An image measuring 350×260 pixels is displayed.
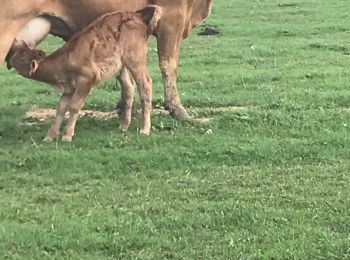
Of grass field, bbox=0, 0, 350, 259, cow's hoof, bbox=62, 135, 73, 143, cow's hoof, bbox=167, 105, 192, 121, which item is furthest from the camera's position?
cow's hoof, bbox=167, 105, 192, 121

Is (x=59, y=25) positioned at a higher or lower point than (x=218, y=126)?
higher

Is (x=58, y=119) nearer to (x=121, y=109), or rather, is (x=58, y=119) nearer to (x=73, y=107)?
(x=73, y=107)

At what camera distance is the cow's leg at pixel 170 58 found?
29.4 ft

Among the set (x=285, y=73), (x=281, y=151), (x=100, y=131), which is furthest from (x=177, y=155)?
(x=285, y=73)

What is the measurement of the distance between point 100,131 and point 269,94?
2.64 meters

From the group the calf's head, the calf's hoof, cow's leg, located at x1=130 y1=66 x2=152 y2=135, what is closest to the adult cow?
the calf's head

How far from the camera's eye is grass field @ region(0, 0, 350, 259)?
511cm

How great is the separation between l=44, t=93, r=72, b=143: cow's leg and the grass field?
0.23 metres

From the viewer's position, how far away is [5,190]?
20.7 ft

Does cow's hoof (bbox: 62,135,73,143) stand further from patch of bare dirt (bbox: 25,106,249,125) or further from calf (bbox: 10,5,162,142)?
patch of bare dirt (bbox: 25,106,249,125)

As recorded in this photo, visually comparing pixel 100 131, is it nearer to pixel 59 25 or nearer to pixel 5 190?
pixel 59 25

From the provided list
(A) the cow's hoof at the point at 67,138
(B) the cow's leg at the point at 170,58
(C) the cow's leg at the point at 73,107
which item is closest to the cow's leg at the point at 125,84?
(B) the cow's leg at the point at 170,58

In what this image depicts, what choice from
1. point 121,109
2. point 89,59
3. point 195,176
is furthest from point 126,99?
point 195,176

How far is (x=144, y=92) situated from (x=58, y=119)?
95cm
